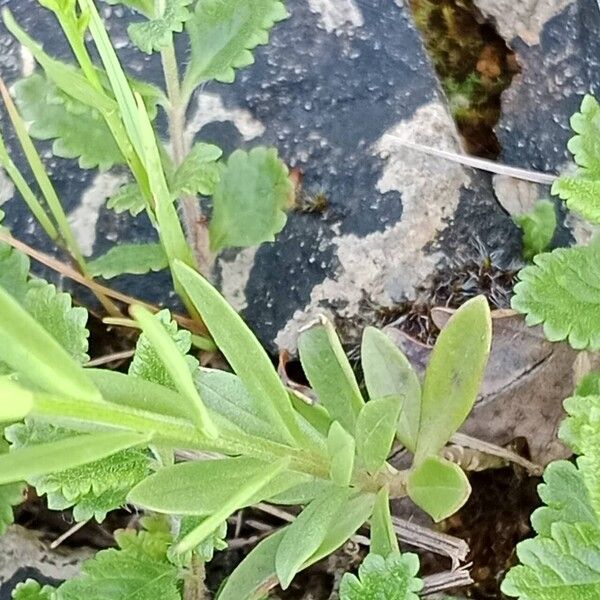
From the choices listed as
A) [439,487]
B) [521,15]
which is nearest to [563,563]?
[439,487]

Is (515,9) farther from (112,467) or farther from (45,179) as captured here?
(112,467)

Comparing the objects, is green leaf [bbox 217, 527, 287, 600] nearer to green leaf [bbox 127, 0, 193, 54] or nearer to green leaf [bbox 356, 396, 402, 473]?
green leaf [bbox 356, 396, 402, 473]

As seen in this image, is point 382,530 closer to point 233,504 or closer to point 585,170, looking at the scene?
point 233,504

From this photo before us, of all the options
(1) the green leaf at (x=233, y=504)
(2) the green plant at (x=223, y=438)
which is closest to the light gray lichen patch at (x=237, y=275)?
(2) the green plant at (x=223, y=438)

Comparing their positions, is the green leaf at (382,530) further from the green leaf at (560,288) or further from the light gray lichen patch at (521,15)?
the light gray lichen patch at (521,15)

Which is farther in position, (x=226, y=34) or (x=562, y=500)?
(x=226, y=34)
